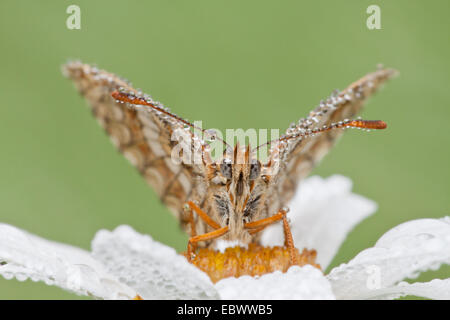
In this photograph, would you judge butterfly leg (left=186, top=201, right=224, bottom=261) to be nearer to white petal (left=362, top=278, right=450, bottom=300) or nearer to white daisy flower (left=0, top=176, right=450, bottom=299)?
white daisy flower (left=0, top=176, right=450, bottom=299)

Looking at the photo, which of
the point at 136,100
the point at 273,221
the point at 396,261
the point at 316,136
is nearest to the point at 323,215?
the point at 316,136

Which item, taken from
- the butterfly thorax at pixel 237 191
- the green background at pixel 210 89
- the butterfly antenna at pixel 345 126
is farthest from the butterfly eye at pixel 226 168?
the green background at pixel 210 89

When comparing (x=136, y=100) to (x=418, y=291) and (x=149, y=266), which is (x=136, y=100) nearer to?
(x=149, y=266)

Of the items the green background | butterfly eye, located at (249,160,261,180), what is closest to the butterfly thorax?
butterfly eye, located at (249,160,261,180)

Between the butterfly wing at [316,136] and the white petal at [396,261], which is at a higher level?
the butterfly wing at [316,136]

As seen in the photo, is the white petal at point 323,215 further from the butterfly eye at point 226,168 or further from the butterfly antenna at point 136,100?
the butterfly antenna at point 136,100

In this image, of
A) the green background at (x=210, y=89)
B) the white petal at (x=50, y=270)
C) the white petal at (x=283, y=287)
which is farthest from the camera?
the green background at (x=210, y=89)

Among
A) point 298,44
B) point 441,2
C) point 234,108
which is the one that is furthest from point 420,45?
point 234,108

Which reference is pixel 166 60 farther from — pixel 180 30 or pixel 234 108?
pixel 234 108
